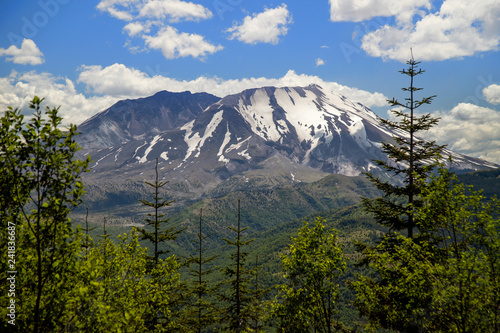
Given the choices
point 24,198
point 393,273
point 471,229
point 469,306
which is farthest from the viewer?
point 393,273

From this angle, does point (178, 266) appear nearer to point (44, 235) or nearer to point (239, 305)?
point (239, 305)

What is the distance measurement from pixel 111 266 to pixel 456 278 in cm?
1535

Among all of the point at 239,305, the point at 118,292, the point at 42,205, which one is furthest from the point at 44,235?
the point at 239,305

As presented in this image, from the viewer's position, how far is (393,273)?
18703mm

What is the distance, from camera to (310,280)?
15008 millimetres

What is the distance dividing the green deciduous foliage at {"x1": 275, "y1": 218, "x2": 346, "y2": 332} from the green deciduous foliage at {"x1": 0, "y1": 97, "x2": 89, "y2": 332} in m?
10.2

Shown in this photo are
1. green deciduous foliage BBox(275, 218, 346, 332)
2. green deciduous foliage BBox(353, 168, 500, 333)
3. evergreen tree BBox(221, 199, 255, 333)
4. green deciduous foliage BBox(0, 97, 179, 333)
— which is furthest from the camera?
evergreen tree BBox(221, 199, 255, 333)

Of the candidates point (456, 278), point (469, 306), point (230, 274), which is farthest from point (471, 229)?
point (230, 274)

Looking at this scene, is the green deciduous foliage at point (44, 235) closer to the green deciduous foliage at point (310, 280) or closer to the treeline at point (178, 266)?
the treeline at point (178, 266)

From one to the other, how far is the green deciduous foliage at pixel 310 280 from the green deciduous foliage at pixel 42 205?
10.2m

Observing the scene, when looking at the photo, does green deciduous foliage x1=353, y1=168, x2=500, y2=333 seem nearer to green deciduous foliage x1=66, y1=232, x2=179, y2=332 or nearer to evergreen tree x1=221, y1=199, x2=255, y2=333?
evergreen tree x1=221, y1=199, x2=255, y2=333

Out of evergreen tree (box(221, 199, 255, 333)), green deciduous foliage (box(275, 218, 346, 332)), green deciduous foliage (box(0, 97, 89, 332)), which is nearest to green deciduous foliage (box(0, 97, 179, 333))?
green deciduous foliage (box(0, 97, 89, 332))

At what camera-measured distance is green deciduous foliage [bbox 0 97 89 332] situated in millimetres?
8047

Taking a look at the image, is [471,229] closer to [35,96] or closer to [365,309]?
[365,309]
